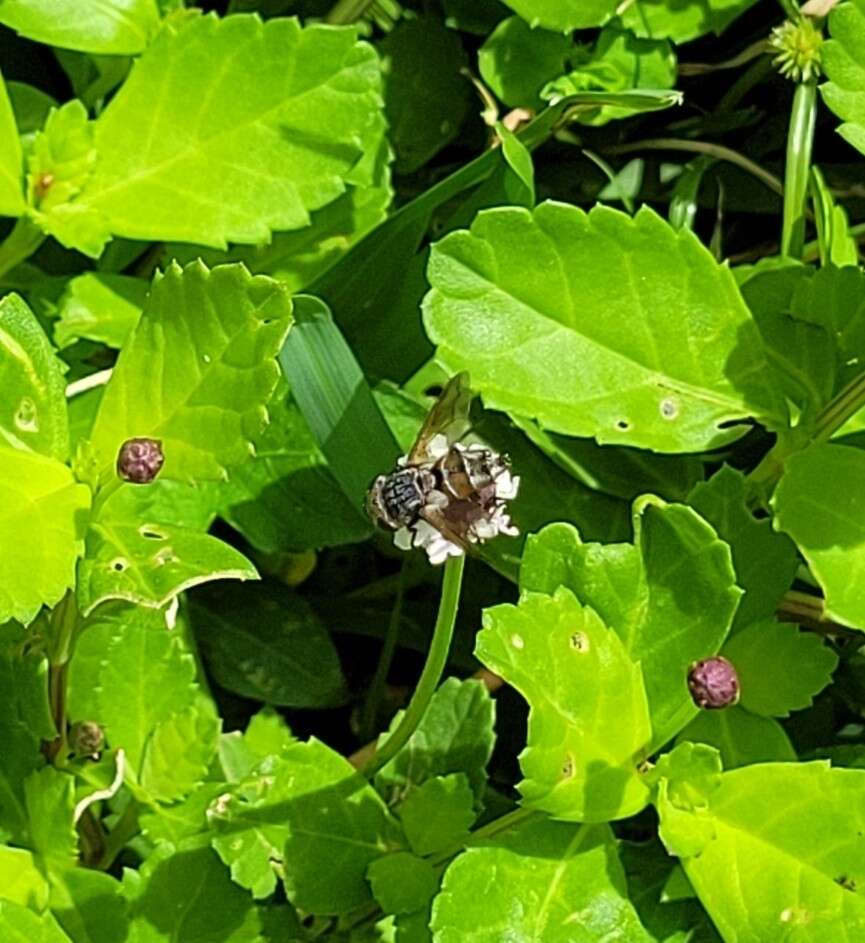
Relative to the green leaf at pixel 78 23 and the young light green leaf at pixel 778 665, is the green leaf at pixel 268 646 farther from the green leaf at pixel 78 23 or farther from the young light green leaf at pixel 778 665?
the green leaf at pixel 78 23

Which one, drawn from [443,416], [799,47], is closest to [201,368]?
[443,416]

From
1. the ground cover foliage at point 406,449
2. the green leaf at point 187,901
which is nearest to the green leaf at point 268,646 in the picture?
the ground cover foliage at point 406,449

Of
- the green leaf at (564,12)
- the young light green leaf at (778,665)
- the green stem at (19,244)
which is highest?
the green leaf at (564,12)

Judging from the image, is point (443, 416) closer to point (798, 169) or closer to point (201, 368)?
point (201, 368)

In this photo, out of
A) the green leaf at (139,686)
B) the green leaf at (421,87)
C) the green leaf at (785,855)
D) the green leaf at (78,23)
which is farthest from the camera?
the green leaf at (421,87)

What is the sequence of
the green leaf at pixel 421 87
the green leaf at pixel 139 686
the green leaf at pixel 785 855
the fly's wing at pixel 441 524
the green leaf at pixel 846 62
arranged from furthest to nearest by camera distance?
the green leaf at pixel 421 87, the green leaf at pixel 139 686, the green leaf at pixel 846 62, the green leaf at pixel 785 855, the fly's wing at pixel 441 524
